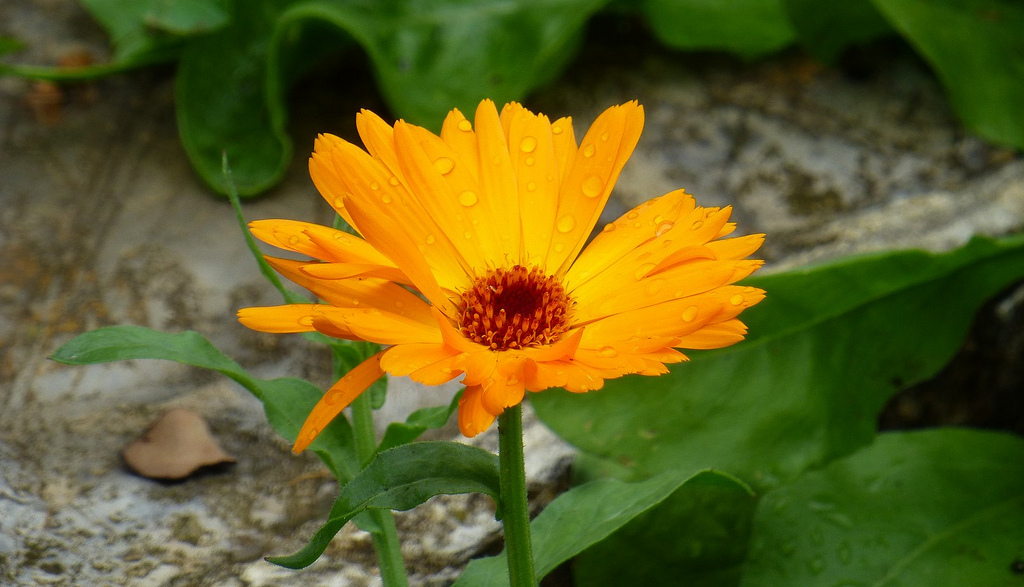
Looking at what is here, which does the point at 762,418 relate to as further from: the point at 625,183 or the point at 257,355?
the point at 257,355

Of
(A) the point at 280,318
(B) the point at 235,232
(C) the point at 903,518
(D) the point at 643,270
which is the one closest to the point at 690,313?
(D) the point at 643,270

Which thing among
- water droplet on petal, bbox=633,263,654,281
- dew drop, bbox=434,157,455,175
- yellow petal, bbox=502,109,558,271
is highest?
dew drop, bbox=434,157,455,175

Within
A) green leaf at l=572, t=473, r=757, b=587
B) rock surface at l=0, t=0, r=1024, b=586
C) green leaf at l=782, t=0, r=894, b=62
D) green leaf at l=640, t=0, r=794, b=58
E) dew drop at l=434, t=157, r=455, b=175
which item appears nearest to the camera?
dew drop at l=434, t=157, r=455, b=175

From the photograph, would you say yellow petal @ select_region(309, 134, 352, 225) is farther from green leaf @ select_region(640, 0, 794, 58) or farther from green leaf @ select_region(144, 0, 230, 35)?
green leaf @ select_region(640, 0, 794, 58)

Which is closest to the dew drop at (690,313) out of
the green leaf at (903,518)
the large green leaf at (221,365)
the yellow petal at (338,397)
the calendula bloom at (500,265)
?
the calendula bloom at (500,265)

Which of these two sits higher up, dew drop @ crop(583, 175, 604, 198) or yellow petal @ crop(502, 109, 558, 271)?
yellow petal @ crop(502, 109, 558, 271)

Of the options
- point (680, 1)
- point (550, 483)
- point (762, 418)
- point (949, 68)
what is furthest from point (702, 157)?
point (550, 483)

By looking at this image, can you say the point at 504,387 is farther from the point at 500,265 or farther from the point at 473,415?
the point at 500,265

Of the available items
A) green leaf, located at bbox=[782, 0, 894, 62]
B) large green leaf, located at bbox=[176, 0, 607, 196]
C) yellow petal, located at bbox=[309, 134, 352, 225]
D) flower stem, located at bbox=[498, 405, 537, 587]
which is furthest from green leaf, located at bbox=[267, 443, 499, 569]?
green leaf, located at bbox=[782, 0, 894, 62]
